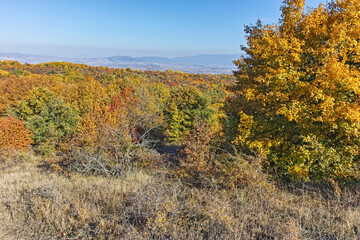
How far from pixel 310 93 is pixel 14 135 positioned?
22279 mm

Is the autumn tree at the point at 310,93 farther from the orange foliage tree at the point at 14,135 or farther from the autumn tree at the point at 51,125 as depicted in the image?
the orange foliage tree at the point at 14,135

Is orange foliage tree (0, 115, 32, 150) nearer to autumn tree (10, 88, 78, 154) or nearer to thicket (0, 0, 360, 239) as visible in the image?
autumn tree (10, 88, 78, 154)

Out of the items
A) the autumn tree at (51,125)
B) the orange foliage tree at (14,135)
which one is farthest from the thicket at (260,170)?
the orange foliage tree at (14,135)

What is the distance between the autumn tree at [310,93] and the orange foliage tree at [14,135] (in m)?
18.7

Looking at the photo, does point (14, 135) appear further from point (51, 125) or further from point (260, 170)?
point (260, 170)

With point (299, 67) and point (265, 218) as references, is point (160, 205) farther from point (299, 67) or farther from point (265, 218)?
point (299, 67)

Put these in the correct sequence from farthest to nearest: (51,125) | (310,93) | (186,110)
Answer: (186,110), (51,125), (310,93)

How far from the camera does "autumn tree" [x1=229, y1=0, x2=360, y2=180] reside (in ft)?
25.7

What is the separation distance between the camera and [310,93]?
8.58 meters

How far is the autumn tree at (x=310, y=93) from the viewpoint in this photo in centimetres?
782

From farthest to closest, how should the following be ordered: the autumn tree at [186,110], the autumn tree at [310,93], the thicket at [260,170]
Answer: the autumn tree at [186,110] → the autumn tree at [310,93] → the thicket at [260,170]

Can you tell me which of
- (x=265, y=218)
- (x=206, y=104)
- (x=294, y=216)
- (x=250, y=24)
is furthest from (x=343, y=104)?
(x=206, y=104)

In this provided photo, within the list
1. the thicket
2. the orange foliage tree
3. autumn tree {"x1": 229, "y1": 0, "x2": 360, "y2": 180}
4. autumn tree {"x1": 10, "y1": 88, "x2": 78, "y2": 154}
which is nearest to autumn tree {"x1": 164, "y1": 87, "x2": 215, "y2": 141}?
autumn tree {"x1": 10, "y1": 88, "x2": 78, "y2": 154}

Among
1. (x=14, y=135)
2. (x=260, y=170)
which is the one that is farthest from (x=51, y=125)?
(x=260, y=170)
